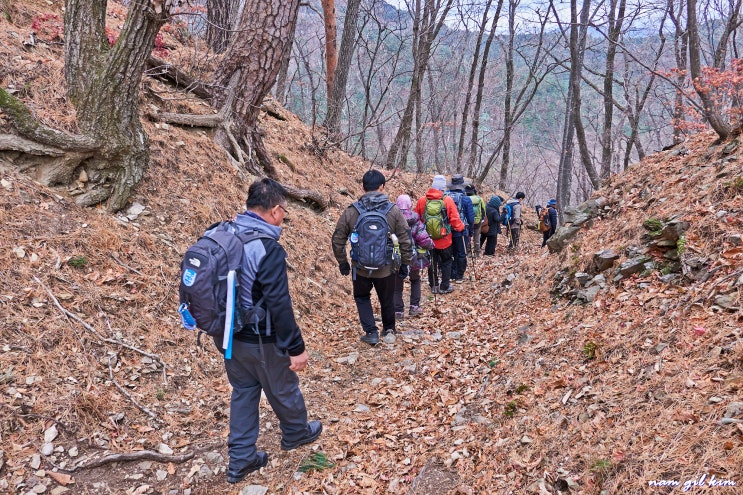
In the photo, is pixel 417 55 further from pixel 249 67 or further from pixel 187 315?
pixel 187 315

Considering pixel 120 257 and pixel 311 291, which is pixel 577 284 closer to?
pixel 311 291

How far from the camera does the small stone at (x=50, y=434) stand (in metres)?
3.59

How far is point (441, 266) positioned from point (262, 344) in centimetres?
581

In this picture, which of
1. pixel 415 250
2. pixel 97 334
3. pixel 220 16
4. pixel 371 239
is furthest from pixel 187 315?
pixel 220 16

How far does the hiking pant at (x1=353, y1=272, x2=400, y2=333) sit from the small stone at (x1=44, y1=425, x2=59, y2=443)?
346cm

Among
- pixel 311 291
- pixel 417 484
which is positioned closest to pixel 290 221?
pixel 311 291

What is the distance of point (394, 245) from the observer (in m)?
5.82

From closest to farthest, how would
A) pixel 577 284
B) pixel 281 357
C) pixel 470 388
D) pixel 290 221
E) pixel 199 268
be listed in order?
pixel 199 268 < pixel 281 357 < pixel 470 388 < pixel 577 284 < pixel 290 221

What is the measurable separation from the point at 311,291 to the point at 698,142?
705 centimetres

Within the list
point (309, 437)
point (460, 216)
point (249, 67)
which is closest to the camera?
point (309, 437)

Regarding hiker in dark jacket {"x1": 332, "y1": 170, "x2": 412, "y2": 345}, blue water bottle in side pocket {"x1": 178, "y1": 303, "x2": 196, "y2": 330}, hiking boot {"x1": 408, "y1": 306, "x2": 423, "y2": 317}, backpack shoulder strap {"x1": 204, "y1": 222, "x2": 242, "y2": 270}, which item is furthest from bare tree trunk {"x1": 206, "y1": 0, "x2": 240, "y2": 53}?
blue water bottle in side pocket {"x1": 178, "y1": 303, "x2": 196, "y2": 330}

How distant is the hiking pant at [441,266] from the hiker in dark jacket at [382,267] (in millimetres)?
2348

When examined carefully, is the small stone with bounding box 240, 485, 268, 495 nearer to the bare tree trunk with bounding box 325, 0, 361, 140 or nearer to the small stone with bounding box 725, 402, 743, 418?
the small stone with bounding box 725, 402, 743, 418

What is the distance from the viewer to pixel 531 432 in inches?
139
